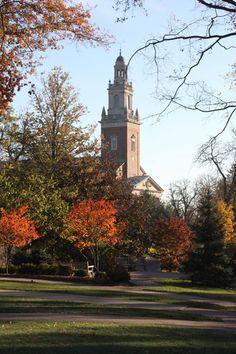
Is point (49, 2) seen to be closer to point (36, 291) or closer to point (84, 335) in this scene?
point (84, 335)

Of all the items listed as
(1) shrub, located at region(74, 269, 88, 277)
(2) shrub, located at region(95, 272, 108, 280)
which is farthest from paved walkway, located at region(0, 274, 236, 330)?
(1) shrub, located at region(74, 269, 88, 277)

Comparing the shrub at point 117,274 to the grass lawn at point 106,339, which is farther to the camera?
the shrub at point 117,274

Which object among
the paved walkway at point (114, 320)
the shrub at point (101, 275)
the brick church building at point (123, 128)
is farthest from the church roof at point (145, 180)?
the paved walkway at point (114, 320)

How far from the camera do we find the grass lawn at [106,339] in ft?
33.1

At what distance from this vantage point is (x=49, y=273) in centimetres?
3519

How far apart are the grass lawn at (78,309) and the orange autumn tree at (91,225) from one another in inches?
581

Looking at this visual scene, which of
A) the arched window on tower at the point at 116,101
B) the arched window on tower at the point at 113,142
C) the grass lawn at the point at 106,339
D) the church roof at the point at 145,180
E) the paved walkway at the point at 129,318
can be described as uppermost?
the arched window on tower at the point at 116,101

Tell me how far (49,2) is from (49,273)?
76.3 feet

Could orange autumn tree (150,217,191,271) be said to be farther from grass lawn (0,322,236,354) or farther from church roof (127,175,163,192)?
church roof (127,175,163,192)

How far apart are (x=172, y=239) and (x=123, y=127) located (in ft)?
237

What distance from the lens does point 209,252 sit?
117 feet

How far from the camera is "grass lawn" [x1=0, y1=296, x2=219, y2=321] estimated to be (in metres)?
16.5

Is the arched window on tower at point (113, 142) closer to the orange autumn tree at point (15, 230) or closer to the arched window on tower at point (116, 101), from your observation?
the arched window on tower at point (116, 101)

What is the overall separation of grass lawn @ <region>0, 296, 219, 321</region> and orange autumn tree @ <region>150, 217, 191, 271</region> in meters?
27.4
